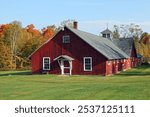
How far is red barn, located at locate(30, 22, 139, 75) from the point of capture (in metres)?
44.6

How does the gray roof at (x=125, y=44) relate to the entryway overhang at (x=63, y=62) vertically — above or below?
above

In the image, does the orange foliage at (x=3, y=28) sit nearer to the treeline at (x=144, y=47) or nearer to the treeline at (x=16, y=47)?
the treeline at (x=16, y=47)

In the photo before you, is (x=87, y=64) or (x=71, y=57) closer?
(x=87, y=64)

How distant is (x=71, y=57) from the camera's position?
45.8m

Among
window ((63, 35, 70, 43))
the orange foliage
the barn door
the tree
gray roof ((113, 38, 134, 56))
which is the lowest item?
the barn door

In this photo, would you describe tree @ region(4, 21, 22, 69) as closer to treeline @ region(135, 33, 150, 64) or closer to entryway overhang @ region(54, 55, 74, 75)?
treeline @ region(135, 33, 150, 64)

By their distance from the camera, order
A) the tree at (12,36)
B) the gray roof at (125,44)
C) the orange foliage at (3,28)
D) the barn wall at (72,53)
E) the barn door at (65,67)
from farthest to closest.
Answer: the orange foliage at (3,28), the tree at (12,36), the gray roof at (125,44), the barn door at (65,67), the barn wall at (72,53)

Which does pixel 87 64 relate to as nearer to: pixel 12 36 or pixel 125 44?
pixel 125 44

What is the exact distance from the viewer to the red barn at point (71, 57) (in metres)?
44.6

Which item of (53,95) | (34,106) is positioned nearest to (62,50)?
(53,95)

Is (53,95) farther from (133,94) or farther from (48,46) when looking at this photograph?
(48,46)

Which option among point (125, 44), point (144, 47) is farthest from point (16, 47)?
point (144, 47)

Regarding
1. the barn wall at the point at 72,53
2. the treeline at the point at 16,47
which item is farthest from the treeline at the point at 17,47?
the barn wall at the point at 72,53

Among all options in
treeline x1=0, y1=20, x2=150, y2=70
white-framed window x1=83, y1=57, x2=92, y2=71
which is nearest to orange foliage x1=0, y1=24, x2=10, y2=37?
treeline x1=0, y1=20, x2=150, y2=70
